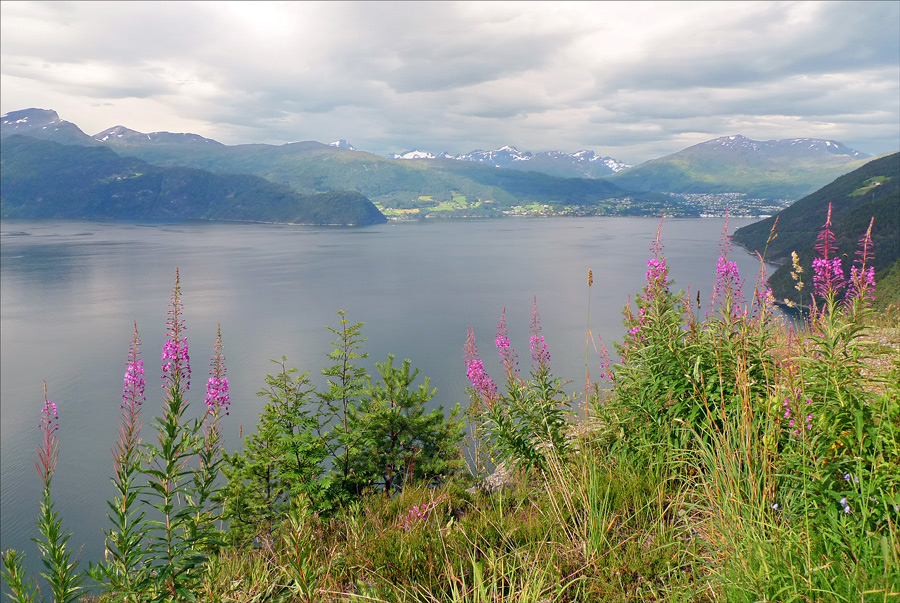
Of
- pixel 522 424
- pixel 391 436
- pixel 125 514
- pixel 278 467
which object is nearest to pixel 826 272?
pixel 522 424

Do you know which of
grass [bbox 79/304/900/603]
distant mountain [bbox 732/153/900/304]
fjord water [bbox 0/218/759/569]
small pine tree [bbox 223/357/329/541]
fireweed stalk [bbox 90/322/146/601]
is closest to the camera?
grass [bbox 79/304/900/603]

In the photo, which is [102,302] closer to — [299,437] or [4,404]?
[4,404]

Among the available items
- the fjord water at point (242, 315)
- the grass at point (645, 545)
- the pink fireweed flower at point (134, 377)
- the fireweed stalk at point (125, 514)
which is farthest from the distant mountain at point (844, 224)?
the fireweed stalk at point (125, 514)

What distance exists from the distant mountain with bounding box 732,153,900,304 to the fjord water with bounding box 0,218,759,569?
708cm

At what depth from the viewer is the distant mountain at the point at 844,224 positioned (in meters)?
67.3

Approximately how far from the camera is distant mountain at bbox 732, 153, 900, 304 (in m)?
67.3

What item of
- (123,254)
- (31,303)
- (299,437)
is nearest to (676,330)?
(299,437)

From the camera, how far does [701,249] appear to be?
106 meters

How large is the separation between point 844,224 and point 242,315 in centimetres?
9108

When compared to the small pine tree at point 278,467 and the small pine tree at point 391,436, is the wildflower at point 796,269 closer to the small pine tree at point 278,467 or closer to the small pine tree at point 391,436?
the small pine tree at point 391,436

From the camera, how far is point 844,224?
78.2 meters

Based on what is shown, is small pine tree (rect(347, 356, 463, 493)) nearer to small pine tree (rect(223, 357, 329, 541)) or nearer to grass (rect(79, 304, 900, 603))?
small pine tree (rect(223, 357, 329, 541))

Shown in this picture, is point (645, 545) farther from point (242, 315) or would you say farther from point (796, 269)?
Result: point (242, 315)

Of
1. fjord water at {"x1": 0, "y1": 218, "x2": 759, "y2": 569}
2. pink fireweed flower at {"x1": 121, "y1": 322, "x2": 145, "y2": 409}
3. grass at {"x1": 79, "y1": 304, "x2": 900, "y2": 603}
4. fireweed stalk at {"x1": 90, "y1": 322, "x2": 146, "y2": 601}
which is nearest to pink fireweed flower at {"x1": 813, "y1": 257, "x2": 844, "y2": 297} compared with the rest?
grass at {"x1": 79, "y1": 304, "x2": 900, "y2": 603}
